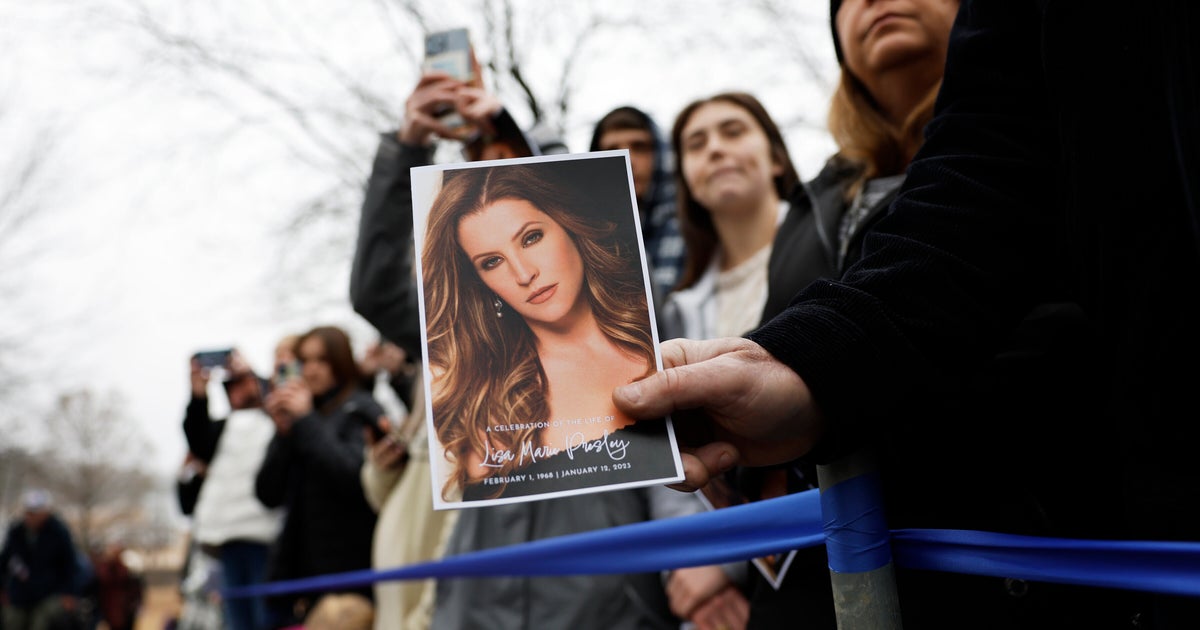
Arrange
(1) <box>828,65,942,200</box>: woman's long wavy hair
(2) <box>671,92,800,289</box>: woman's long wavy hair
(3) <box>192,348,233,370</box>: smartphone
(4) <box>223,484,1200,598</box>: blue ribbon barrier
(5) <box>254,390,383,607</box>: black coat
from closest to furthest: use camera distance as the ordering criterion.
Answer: (4) <box>223,484,1200,598</box>: blue ribbon barrier, (1) <box>828,65,942,200</box>: woman's long wavy hair, (2) <box>671,92,800,289</box>: woman's long wavy hair, (5) <box>254,390,383,607</box>: black coat, (3) <box>192,348,233,370</box>: smartphone

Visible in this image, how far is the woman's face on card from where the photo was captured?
95cm

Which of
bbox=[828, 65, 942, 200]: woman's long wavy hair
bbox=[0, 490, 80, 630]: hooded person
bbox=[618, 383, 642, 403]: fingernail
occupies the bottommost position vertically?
bbox=[0, 490, 80, 630]: hooded person

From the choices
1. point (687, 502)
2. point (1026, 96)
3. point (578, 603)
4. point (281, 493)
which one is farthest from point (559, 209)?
point (281, 493)

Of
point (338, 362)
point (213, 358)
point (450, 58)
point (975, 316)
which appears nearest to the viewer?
point (975, 316)

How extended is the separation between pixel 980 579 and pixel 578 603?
1407mm

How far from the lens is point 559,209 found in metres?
0.98

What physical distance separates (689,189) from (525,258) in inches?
74.5

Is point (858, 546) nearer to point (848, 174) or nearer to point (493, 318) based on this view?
point (493, 318)

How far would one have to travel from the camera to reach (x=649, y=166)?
3.52m

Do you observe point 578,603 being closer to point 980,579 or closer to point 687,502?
point 687,502

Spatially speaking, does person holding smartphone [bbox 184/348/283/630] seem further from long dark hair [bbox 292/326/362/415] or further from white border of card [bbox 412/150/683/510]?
white border of card [bbox 412/150/683/510]

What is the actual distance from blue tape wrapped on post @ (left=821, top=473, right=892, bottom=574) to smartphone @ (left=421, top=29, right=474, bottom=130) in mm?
1407

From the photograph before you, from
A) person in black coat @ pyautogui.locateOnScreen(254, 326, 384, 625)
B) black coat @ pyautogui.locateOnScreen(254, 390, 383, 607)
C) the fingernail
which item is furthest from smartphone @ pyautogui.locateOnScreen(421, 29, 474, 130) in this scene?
black coat @ pyautogui.locateOnScreen(254, 390, 383, 607)

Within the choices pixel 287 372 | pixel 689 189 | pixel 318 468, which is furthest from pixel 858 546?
pixel 287 372
